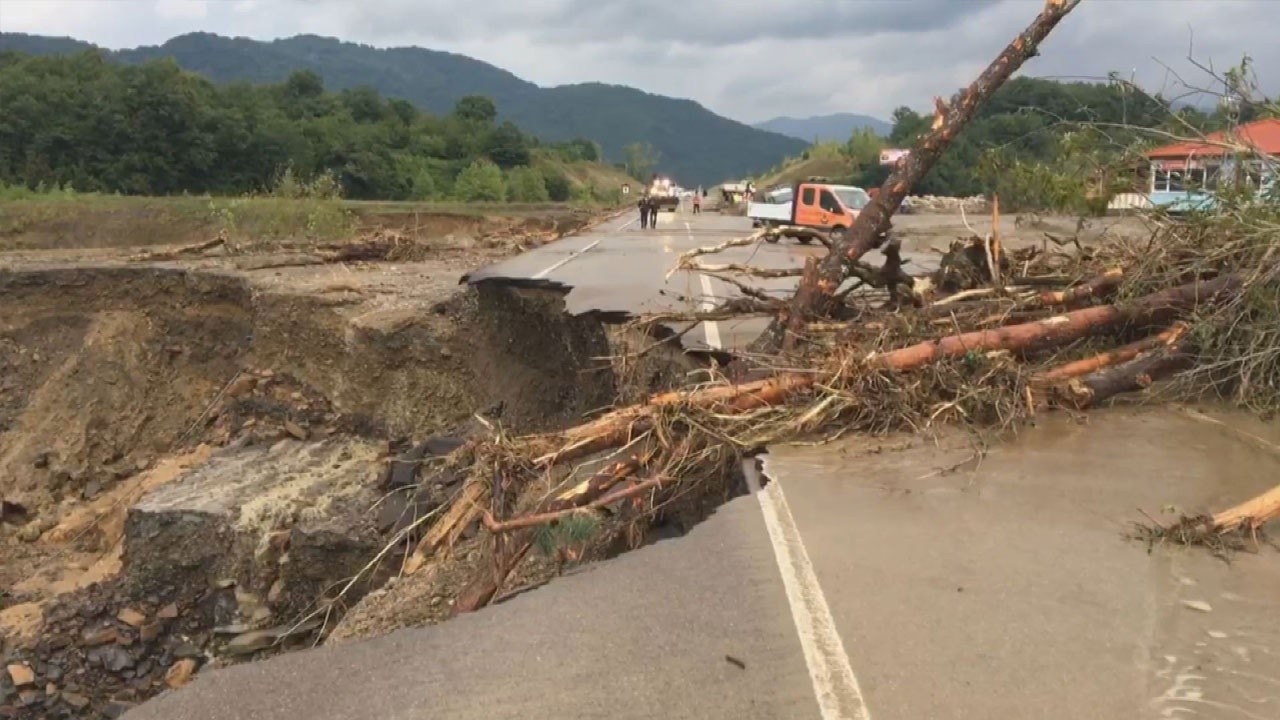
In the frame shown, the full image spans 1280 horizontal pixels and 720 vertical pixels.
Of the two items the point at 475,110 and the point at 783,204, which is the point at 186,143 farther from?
the point at 475,110

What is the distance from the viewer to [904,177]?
24.7 feet

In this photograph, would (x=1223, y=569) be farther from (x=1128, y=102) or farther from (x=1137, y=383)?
(x=1128, y=102)

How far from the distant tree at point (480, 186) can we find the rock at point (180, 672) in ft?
157

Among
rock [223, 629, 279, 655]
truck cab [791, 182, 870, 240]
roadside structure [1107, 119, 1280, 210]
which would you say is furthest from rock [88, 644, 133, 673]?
truck cab [791, 182, 870, 240]

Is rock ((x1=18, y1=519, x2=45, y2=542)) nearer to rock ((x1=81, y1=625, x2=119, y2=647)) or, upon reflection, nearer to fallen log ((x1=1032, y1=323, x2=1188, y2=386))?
rock ((x1=81, y1=625, x2=119, y2=647))

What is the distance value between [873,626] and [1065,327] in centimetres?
389

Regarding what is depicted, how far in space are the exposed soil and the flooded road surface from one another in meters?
2.71

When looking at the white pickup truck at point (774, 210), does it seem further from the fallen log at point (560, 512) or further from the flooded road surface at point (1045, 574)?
the fallen log at point (560, 512)

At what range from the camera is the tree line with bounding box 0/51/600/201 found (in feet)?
146

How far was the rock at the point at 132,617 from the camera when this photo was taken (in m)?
9.14

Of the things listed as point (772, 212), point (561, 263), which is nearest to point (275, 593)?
point (561, 263)

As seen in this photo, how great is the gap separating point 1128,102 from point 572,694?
20.0ft

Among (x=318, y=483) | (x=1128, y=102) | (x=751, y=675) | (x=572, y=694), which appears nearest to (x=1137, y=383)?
(x=1128, y=102)

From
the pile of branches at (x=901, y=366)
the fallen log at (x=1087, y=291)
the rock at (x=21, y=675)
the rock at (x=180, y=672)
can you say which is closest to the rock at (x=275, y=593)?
the rock at (x=180, y=672)
